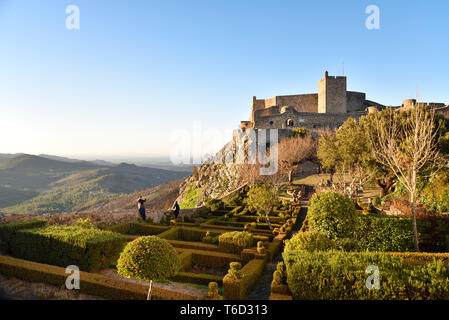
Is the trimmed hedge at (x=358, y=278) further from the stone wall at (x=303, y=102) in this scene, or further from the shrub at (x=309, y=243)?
the stone wall at (x=303, y=102)

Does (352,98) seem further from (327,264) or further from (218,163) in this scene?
(327,264)

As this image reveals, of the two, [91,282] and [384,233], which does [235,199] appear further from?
[91,282]

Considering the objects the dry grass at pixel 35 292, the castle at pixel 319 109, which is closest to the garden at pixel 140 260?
the dry grass at pixel 35 292

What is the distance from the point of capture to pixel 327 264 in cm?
678

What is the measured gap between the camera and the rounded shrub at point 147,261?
22.9ft

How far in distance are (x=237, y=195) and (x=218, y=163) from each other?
24.2 metres

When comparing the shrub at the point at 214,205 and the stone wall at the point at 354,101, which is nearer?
the shrub at the point at 214,205

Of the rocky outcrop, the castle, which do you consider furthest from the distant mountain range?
the castle

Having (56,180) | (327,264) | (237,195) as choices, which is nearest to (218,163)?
(237,195)

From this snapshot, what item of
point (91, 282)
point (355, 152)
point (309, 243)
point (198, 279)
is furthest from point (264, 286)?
point (355, 152)

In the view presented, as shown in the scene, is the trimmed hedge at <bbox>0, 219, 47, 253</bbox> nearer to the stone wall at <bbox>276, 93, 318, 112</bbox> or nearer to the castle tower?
the castle tower

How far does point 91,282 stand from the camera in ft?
26.0

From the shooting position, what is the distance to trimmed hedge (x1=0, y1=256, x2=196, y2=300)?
7.43m

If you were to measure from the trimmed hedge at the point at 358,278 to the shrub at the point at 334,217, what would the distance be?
131 inches
